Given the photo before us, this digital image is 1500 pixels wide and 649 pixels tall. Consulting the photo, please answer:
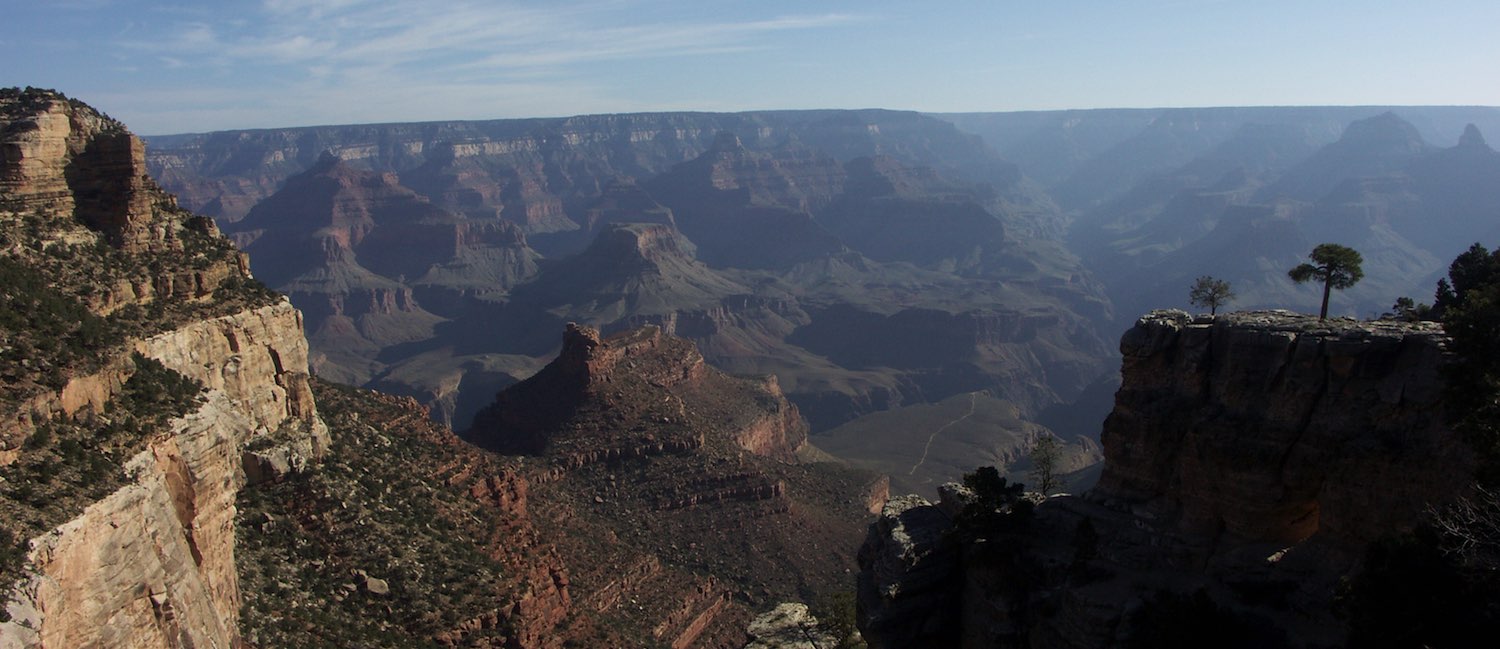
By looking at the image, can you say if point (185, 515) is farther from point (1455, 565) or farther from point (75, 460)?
point (1455, 565)

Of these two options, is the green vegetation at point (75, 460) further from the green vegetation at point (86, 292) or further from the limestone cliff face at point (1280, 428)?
the limestone cliff face at point (1280, 428)

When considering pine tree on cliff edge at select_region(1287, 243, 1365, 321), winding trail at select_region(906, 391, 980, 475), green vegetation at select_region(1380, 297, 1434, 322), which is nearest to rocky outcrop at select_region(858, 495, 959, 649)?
pine tree on cliff edge at select_region(1287, 243, 1365, 321)

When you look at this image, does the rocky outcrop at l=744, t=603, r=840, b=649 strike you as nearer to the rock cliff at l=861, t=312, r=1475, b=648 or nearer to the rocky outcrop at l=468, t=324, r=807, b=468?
the rock cliff at l=861, t=312, r=1475, b=648

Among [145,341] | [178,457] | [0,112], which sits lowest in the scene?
[178,457]

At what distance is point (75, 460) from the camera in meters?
25.5

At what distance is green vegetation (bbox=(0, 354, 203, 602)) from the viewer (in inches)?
886

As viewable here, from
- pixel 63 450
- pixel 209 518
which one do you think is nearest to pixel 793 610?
pixel 209 518

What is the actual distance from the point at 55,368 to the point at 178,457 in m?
4.01

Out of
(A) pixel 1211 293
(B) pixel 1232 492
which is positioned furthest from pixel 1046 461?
(B) pixel 1232 492

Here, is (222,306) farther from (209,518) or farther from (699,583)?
(699,583)

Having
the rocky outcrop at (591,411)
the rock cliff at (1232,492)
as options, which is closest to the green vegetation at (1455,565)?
the rock cliff at (1232,492)

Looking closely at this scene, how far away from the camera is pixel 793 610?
49.4m

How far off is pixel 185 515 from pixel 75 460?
13.9 ft

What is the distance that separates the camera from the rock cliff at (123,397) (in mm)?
23531
